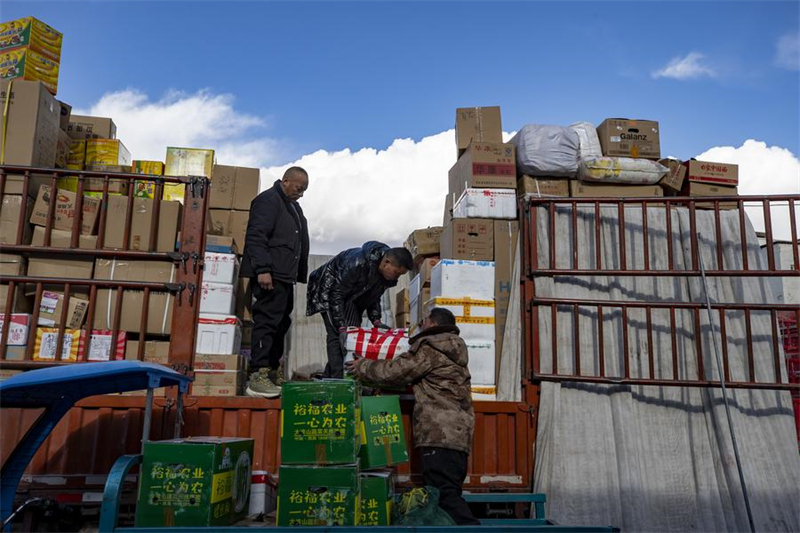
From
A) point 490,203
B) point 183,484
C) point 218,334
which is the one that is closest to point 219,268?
point 218,334

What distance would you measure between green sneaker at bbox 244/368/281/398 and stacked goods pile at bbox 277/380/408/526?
1008 mm

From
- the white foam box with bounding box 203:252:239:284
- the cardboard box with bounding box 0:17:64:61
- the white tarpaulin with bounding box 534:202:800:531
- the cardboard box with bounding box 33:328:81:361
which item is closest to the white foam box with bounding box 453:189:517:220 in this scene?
the white tarpaulin with bounding box 534:202:800:531

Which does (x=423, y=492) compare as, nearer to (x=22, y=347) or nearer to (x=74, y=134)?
(x=22, y=347)

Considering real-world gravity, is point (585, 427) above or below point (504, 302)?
below

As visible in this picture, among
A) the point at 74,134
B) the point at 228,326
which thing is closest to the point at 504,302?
the point at 228,326

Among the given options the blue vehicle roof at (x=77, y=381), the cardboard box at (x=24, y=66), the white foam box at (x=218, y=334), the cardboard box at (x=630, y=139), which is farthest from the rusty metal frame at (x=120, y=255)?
the cardboard box at (x=630, y=139)

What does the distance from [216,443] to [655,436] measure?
351 cm

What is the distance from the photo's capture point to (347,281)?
5.15m

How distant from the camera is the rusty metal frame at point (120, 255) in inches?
173

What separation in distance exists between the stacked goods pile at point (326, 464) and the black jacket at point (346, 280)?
1.58 metres

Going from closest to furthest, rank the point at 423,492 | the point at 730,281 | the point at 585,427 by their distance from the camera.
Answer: the point at 423,492 < the point at 585,427 < the point at 730,281

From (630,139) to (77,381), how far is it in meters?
6.06

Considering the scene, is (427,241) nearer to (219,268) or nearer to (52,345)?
(219,268)

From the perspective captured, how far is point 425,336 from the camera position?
4.19m
